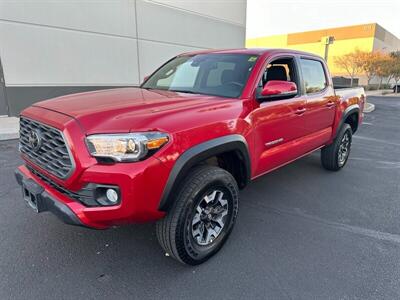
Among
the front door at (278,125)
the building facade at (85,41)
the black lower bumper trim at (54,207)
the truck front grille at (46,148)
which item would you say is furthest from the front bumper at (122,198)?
the building facade at (85,41)

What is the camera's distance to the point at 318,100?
4039mm

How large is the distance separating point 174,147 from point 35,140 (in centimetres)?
118

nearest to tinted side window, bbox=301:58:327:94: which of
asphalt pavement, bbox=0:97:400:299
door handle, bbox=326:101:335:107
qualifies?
door handle, bbox=326:101:335:107

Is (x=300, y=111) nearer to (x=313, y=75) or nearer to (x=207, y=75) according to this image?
(x=313, y=75)

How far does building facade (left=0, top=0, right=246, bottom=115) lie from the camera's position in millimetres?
8969

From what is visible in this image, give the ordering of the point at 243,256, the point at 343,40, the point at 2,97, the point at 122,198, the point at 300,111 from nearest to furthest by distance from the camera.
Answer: the point at 122,198, the point at 243,256, the point at 300,111, the point at 2,97, the point at 343,40

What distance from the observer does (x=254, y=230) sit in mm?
3188

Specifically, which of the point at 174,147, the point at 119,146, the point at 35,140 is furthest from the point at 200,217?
the point at 35,140

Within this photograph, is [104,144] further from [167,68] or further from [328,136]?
[328,136]

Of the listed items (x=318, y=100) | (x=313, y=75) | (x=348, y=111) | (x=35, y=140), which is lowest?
(x=348, y=111)

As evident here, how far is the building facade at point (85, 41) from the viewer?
8.97 meters

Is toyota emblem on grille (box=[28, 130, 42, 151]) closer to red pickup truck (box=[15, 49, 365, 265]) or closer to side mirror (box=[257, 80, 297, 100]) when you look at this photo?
red pickup truck (box=[15, 49, 365, 265])

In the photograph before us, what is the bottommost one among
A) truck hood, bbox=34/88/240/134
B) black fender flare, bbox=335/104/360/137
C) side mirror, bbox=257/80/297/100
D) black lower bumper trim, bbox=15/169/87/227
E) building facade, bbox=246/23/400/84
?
black lower bumper trim, bbox=15/169/87/227

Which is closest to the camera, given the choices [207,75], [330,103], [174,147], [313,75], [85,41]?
[174,147]
